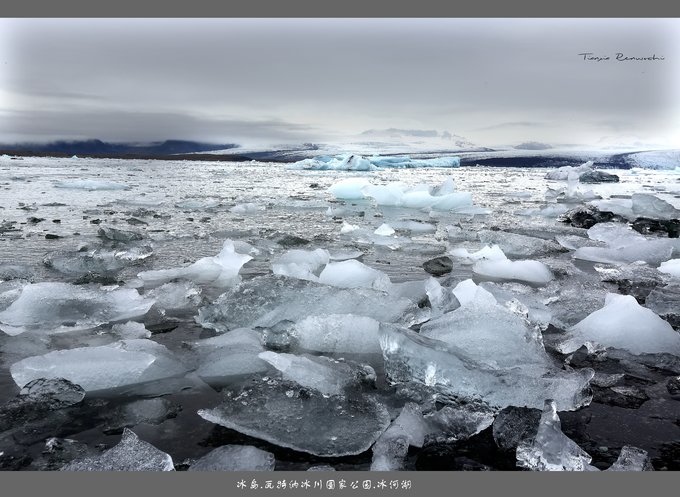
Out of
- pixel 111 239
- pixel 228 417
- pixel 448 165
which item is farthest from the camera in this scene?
pixel 448 165

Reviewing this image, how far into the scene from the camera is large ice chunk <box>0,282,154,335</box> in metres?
3.03

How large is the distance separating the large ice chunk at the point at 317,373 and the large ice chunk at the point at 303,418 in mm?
39

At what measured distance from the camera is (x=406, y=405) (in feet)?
7.11

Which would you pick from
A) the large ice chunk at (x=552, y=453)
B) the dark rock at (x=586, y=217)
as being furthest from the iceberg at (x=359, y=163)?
the large ice chunk at (x=552, y=453)

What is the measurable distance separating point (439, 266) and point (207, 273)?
7.18 ft

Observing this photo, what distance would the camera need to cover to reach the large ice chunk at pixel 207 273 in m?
4.16

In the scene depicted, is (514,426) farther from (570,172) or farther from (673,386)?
(570,172)

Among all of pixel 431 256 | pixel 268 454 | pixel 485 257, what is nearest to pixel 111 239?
pixel 431 256

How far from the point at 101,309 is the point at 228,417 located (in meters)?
1.67

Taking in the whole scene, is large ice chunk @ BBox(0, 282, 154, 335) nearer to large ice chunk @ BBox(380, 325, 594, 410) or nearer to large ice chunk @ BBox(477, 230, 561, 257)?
large ice chunk @ BBox(380, 325, 594, 410)

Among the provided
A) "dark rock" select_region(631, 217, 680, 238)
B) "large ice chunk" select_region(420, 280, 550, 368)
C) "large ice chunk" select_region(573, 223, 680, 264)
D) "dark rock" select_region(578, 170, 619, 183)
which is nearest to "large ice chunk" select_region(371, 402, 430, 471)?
"large ice chunk" select_region(420, 280, 550, 368)

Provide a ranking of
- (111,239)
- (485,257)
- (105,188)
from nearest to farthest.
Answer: (485,257) → (111,239) → (105,188)

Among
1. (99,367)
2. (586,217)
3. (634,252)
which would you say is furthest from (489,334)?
(586,217)

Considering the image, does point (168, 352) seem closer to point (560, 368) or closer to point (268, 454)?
point (268, 454)
